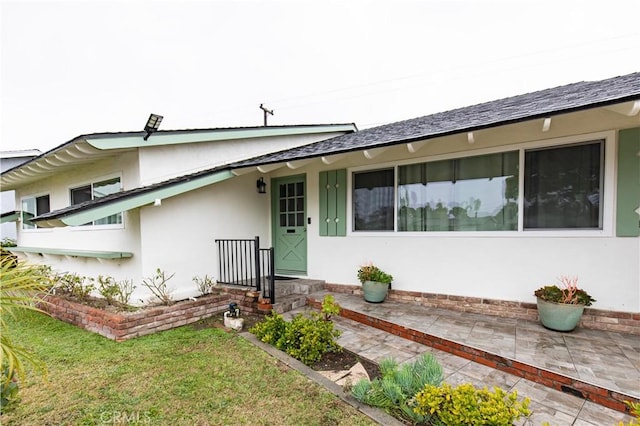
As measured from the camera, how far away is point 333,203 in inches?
236

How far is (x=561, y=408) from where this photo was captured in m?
2.32

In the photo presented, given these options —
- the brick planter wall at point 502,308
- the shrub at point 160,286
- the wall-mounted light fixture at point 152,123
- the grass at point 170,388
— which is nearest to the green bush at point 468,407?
the grass at point 170,388

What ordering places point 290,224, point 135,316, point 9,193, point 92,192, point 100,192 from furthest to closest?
point 9,193
point 290,224
point 92,192
point 100,192
point 135,316

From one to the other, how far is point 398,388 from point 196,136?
18.6 feet

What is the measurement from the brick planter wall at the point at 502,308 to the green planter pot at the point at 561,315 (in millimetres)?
313

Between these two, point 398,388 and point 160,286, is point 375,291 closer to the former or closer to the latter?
point 398,388

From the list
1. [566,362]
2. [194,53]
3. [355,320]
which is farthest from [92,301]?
[194,53]

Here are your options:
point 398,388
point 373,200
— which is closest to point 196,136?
point 373,200

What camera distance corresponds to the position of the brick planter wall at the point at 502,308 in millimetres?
3576

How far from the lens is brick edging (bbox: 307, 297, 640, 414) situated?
2330 millimetres

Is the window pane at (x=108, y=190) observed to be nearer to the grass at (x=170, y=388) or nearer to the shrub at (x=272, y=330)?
the grass at (x=170, y=388)

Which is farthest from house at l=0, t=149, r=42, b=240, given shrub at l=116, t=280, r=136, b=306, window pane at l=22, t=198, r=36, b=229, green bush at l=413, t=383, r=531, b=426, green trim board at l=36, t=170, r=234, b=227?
green bush at l=413, t=383, r=531, b=426

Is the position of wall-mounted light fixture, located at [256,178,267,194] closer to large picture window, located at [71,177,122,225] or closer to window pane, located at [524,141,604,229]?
large picture window, located at [71,177,122,225]

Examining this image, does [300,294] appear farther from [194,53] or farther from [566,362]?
[194,53]
